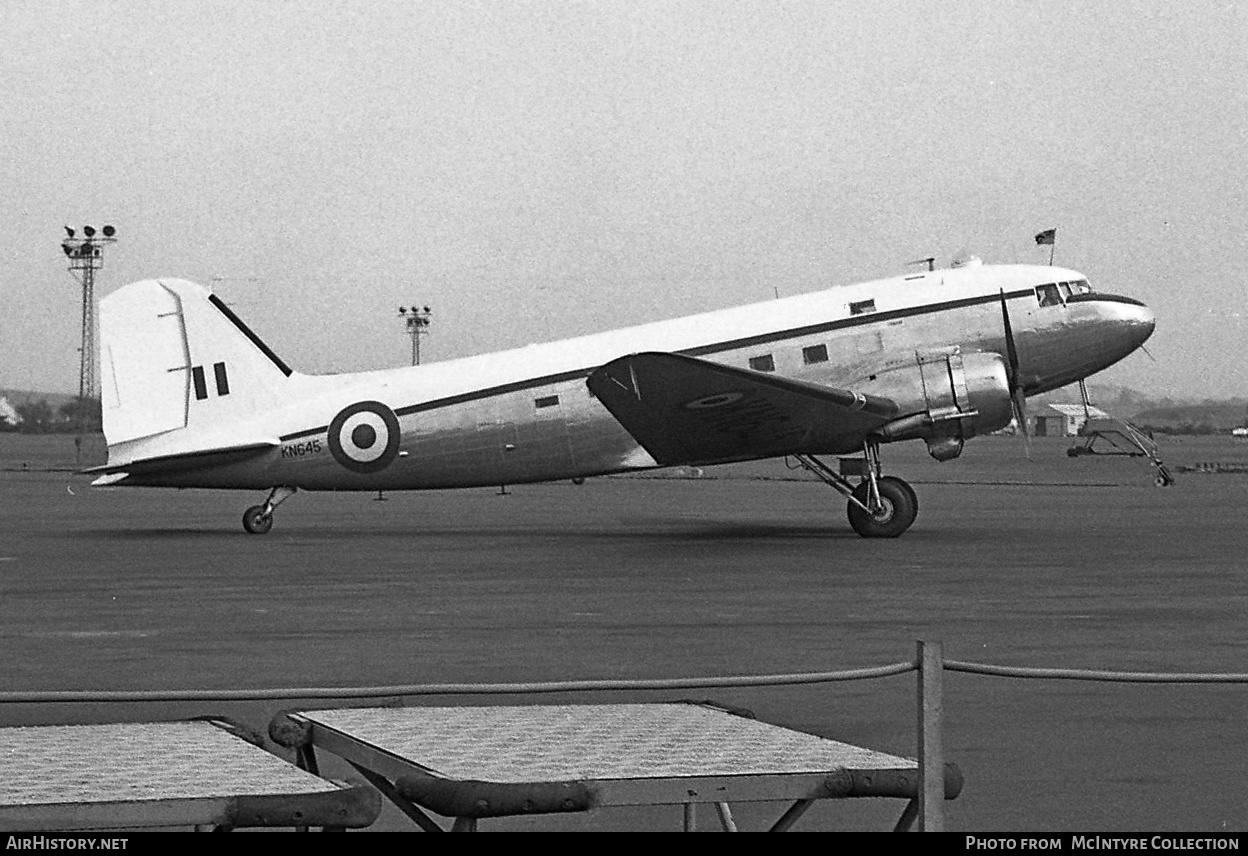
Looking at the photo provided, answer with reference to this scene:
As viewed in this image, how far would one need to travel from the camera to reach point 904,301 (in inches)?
1163

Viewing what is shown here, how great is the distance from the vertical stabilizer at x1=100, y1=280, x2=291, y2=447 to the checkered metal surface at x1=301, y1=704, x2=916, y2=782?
87.1ft

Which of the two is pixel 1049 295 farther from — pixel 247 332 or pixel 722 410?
pixel 247 332

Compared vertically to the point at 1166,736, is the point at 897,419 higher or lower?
higher

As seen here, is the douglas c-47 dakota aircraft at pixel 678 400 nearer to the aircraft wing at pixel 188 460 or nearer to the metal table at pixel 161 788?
the aircraft wing at pixel 188 460

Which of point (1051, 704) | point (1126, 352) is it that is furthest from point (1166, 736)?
point (1126, 352)

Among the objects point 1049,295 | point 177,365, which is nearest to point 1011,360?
point 1049,295

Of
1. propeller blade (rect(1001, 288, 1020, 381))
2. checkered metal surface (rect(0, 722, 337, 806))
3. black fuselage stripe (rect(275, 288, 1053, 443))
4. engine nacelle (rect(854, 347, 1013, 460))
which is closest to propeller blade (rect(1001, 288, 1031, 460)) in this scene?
propeller blade (rect(1001, 288, 1020, 381))

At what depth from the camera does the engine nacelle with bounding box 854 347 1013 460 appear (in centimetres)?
2870

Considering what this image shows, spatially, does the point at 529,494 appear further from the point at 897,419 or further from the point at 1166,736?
the point at 1166,736

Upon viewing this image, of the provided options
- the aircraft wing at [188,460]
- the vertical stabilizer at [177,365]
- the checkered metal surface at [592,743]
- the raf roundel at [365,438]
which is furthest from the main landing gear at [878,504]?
the checkered metal surface at [592,743]

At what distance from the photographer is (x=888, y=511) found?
2936 cm

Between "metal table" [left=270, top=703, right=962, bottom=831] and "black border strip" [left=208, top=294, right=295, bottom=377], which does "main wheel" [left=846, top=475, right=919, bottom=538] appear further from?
"metal table" [left=270, top=703, right=962, bottom=831]

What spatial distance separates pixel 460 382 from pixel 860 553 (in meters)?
8.25
